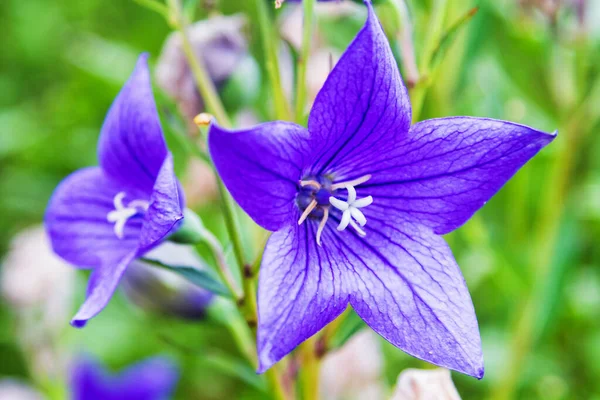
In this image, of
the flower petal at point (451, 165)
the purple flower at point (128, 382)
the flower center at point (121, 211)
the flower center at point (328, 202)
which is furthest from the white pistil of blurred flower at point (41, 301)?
the flower petal at point (451, 165)

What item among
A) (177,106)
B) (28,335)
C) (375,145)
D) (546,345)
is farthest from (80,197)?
(546,345)

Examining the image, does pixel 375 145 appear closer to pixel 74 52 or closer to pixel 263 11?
pixel 263 11

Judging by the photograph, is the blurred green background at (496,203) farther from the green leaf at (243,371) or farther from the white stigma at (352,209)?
the white stigma at (352,209)

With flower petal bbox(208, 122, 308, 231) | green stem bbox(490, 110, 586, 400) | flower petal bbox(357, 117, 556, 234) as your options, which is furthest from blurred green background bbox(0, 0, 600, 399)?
flower petal bbox(208, 122, 308, 231)

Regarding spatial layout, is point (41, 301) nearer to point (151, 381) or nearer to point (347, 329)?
point (151, 381)

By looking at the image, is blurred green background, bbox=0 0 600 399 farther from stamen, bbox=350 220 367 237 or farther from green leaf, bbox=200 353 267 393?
stamen, bbox=350 220 367 237

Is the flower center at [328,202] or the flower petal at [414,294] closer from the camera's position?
the flower petal at [414,294]

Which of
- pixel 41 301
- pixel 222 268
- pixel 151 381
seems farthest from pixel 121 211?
pixel 41 301
